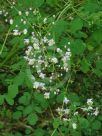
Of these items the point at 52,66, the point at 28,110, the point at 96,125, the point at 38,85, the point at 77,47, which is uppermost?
the point at 77,47

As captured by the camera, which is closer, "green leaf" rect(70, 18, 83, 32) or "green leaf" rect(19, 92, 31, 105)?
"green leaf" rect(70, 18, 83, 32)

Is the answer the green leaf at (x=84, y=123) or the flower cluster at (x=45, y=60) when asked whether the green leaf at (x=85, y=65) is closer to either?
the flower cluster at (x=45, y=60)

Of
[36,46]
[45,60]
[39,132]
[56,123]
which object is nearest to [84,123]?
[56,123]

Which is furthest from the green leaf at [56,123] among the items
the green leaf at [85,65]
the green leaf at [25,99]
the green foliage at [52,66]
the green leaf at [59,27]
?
the green leaf at [59,27]

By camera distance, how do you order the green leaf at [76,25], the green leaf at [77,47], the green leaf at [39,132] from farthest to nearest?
1. the green leaf at [39,132]
2. the green leaf at [77,47]
3. the green leaf at [76,25]

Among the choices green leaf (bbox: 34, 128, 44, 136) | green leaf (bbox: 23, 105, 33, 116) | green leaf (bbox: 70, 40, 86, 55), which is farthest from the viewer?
green leaf (bbox: 34, 128, 44, 136)

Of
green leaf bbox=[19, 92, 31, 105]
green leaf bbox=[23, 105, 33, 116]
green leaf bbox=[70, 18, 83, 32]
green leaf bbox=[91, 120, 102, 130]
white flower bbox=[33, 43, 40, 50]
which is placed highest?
green leaf bbox=[70, 18, 83, 32]

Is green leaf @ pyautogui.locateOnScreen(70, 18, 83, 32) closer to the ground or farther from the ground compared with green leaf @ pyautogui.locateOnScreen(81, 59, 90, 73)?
farther from the ground

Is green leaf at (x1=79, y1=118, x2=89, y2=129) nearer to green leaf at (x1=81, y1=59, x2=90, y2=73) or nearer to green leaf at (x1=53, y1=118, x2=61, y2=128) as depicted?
green leaf at (x1=53, y1=118, x2=61, y2=128)

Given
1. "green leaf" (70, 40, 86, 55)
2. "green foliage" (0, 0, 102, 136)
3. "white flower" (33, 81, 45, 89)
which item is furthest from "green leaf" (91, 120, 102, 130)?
"green leaf" (70, 40, 86, 55)

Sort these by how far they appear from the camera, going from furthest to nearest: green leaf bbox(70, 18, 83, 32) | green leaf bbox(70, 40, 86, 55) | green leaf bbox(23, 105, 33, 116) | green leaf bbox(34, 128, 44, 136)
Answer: green leaf bbox(34, 128, 44, 136) < green leaf bbox(23, 105, 33, 116) < green leaf bbox(70, 40, 86, 55) < green leaf bbox(70, 18, 83, 32)

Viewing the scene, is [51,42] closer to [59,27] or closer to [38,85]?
[59,27]
